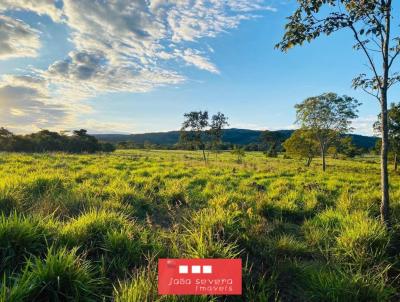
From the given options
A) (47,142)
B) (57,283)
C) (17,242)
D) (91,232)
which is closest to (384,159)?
(91,232)

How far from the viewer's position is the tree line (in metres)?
61.6

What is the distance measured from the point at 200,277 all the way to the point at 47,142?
235 ft

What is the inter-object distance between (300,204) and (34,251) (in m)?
8.19

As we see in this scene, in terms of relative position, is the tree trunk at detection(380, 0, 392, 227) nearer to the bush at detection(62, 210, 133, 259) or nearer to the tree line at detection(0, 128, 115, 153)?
the bush at detection(62, 210, 133, 259)

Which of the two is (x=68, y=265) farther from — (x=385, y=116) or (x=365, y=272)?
(x=385, y=116)

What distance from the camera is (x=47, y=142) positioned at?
217 ft

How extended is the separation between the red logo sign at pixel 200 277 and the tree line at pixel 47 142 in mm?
54556

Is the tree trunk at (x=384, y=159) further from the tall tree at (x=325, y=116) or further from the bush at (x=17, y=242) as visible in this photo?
the tall tree at (x=325, y=116)

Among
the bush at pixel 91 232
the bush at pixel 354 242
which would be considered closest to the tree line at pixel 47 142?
the bush at pixel 91 232

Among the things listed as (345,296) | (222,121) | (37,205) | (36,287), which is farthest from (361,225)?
(222,121)

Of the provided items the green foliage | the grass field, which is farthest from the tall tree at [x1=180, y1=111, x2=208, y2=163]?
the grass field

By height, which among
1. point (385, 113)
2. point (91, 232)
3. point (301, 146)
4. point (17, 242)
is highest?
point (385, 113)

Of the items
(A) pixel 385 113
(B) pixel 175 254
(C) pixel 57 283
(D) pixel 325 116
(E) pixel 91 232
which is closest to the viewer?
(C) pixel 57 283

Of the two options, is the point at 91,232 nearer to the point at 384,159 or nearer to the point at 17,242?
the point at 17,242
